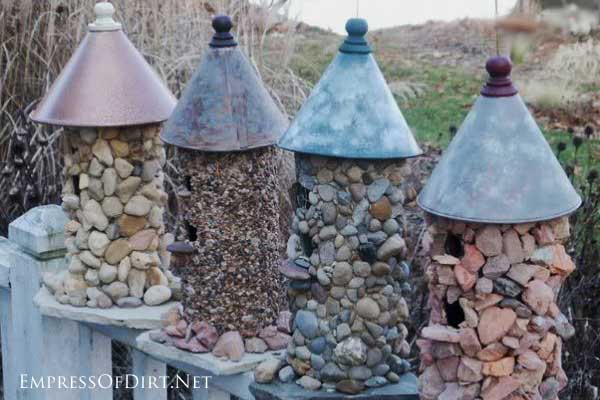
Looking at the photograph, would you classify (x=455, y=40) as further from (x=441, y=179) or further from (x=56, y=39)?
(x=441, y=179)

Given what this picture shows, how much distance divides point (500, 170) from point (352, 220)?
378 mm

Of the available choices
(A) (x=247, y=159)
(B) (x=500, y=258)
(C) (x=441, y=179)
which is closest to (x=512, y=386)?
(B) (x=500, y=258)

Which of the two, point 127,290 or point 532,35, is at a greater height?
point 532,35

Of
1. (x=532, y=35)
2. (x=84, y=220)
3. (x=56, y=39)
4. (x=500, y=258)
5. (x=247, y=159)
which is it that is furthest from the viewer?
(x=56, y=39)

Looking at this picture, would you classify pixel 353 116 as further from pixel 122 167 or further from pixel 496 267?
pixel 122 167

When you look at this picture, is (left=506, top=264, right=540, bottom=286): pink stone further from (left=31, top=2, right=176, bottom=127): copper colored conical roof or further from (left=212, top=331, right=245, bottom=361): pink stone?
(left=31, top=2, right=176, bottom=127): copper colored conical roof

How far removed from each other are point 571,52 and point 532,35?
3898 millimetres

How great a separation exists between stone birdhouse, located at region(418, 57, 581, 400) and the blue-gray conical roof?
0.20m

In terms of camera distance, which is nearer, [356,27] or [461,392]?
[461,392]

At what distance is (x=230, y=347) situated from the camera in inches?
86.4

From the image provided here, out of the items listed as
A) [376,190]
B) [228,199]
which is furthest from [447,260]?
[228,199]

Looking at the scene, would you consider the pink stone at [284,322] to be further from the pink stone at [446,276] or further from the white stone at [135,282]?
the pink stone at [446,276]

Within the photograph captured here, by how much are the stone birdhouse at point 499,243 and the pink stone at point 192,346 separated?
24.3 inches

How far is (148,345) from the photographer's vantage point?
90.0 inches
